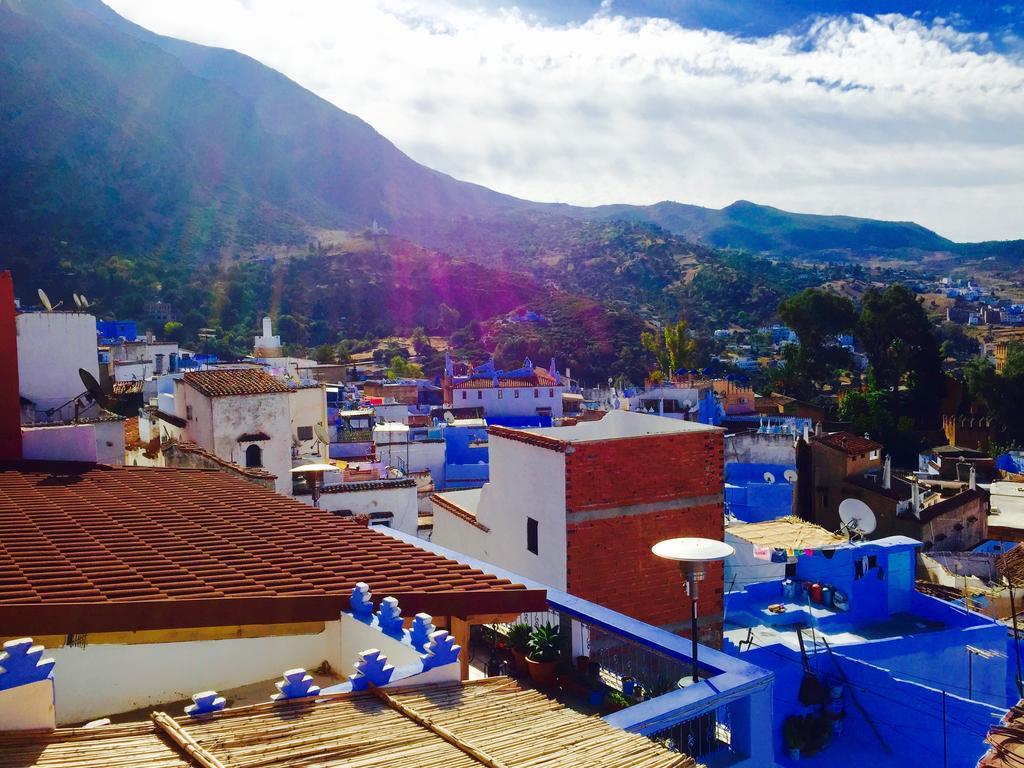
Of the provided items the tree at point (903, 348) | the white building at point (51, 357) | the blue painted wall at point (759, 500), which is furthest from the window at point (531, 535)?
the tree at point (903, 348)

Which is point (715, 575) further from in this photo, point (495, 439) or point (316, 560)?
point (316, 560)

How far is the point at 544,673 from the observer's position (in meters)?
6.54

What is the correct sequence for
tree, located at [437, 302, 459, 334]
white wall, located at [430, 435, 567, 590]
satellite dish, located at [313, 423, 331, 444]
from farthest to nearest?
tree, located at [437, 302, 459, 334] → satellite dish, located at [313, 423, 331, 444] → white wall, located at [430, 435, 567, 590]

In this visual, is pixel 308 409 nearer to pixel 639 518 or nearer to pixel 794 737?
pixel 639 518

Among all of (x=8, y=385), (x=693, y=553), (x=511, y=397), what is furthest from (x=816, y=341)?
(x=693, y=553)

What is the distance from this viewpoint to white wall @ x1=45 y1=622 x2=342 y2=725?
4797 mm

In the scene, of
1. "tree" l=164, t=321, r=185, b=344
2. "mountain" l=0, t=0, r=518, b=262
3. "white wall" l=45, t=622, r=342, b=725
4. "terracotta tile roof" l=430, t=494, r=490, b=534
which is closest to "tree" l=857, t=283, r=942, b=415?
"terracotta tile roof" l=430, t=494, r=490, b=534

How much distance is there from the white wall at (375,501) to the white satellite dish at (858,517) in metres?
8.83

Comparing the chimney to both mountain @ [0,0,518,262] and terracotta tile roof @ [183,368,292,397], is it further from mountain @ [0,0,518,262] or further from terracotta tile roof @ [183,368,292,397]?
mountain @ [0,0,518,262]

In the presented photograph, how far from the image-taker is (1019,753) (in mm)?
5477

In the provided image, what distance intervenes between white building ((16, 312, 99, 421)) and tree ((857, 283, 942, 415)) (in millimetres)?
44997

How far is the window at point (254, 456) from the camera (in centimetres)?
1731

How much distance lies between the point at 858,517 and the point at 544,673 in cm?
1250

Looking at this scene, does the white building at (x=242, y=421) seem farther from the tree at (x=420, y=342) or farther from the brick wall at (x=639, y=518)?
the tree at (x=420, y=342)
